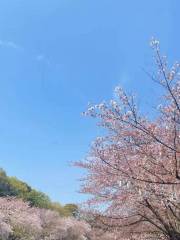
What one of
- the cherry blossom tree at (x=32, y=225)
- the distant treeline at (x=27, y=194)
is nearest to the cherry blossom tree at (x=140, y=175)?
the cherry blossom tree at (x=32, y=225)

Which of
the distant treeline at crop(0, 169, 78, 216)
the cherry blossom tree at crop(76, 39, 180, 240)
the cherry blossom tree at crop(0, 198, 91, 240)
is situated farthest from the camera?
the distant treeline at crop(0, 169, 78, 216)

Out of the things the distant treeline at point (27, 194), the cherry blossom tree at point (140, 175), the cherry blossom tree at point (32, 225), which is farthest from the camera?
the distant treeline at point (27, 194)

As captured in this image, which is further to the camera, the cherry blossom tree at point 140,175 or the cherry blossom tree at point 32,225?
the cherry blossom tree at point 32,225

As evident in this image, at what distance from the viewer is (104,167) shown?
1216cm

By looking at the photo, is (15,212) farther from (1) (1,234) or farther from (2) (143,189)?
(2) (143,189)

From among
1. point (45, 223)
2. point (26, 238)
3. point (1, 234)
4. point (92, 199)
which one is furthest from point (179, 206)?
point (45, 223)

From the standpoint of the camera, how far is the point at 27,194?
6825 cm

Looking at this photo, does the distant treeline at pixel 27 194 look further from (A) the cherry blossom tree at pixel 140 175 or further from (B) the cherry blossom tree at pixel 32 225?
(A) the cherry blossom tree at pixel 140 175

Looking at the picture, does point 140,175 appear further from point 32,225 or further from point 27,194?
point 27,194

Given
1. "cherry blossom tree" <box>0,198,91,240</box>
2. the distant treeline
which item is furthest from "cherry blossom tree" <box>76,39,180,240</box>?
the distant treeline

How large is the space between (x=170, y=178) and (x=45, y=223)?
30.0 metres

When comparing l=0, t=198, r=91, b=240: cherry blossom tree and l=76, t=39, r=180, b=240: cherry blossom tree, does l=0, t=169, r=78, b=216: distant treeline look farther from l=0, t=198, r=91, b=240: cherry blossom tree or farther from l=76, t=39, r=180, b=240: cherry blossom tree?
l=76, t=39, r=180, b=240: cherry blossom tree

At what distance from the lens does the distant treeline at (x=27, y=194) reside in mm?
64125

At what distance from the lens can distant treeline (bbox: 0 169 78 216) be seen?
6412 cm
